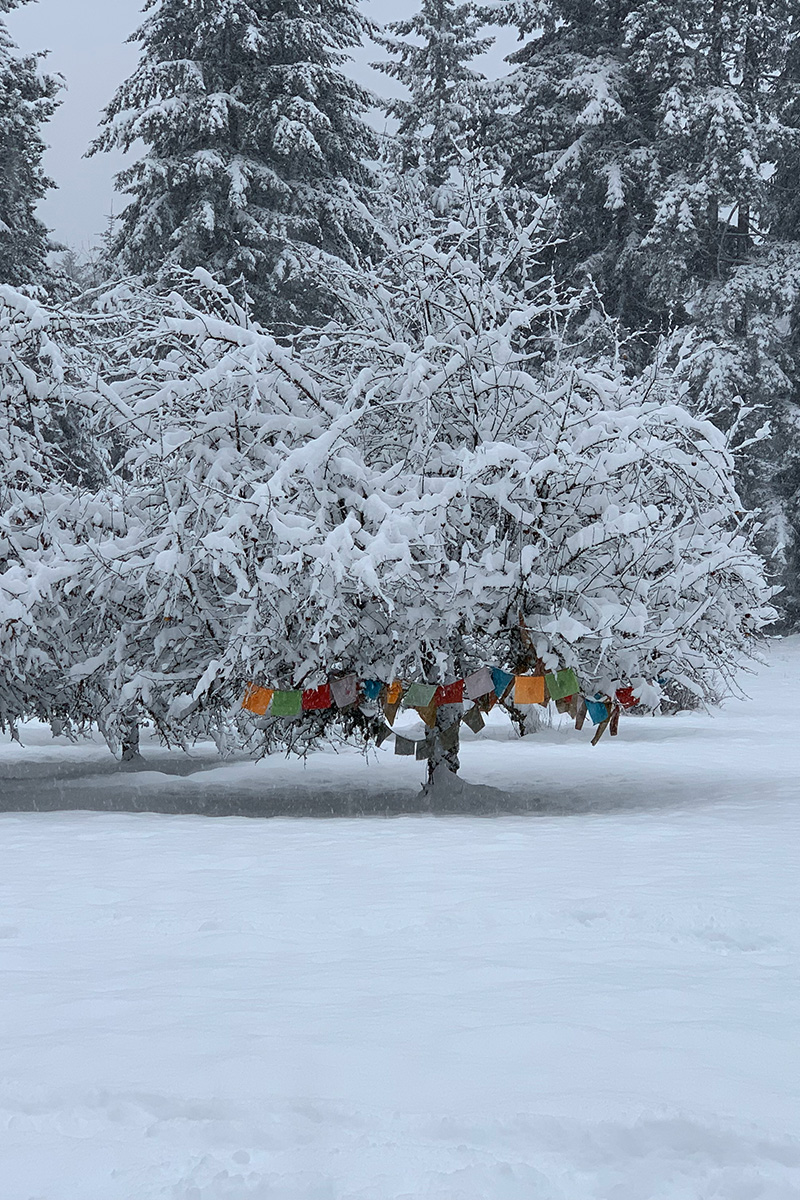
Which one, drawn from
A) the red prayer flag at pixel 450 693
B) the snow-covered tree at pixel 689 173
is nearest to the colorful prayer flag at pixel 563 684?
the red prayer flag at pixel 450 693

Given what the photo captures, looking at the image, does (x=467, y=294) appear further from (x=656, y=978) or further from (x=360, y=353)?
(x=656, y=978)

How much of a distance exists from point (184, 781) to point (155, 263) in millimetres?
13156

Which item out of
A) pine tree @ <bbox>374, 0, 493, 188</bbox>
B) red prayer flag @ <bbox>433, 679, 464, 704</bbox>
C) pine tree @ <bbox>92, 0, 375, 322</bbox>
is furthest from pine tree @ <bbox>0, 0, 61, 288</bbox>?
red prayer flag @ <bbox>433, 679, 464, 704</bbox>

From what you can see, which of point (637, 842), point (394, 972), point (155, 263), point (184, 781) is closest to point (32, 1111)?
point (394, 972)

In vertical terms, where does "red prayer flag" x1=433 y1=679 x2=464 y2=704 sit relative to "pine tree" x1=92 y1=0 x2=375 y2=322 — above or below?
below

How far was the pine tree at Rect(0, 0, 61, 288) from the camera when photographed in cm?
2131

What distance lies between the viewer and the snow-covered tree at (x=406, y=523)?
802 cm

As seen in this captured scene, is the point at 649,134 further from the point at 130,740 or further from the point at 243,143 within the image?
the point at 130,740

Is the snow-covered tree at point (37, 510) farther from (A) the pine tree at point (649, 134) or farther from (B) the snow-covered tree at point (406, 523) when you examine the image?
(A) the pine tree at point (649, 134)

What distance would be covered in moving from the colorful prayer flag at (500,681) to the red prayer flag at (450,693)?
284 millimetres

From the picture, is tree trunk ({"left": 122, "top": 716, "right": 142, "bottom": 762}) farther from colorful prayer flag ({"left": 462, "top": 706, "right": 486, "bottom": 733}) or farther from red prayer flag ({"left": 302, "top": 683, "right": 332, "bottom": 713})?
colorful prayer flag ({"left": 462, "top": 706, "right": 486, "bottom": 733})

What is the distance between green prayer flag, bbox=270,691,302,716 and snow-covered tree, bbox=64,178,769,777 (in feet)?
0.47

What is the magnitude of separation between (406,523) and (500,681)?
1.54 m

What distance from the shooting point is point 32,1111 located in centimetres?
300
